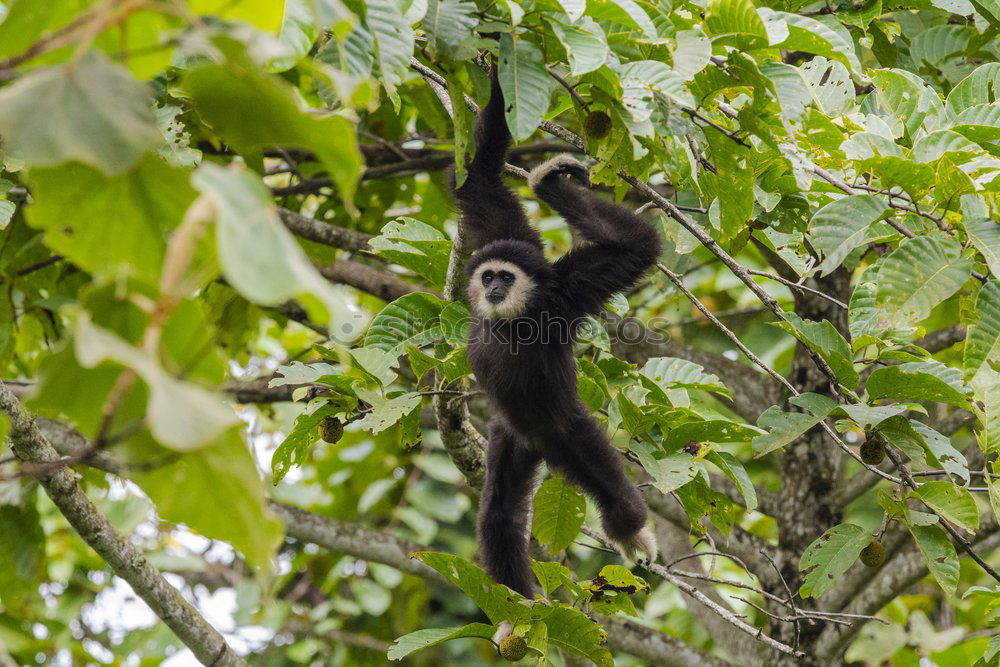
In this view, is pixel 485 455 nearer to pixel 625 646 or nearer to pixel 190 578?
pixel 625 646

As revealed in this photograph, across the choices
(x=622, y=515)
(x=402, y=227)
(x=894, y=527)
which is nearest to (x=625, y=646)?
(x=622, y=515)

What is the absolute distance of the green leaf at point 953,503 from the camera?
337cm

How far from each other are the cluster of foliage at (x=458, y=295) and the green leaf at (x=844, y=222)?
0.04 feet

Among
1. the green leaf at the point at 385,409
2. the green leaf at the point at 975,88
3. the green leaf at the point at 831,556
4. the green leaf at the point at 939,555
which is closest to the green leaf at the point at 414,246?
the green leaf at the point at 385,409

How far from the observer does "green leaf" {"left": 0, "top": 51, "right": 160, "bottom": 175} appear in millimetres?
1203

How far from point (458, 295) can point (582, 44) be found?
2071 millimetres

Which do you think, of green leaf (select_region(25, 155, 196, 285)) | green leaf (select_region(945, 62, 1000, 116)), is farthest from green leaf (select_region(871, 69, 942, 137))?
green leaf (select_region(25, 155, 196, 285))

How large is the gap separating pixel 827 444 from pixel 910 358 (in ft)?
7.03

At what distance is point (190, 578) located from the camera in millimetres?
7707

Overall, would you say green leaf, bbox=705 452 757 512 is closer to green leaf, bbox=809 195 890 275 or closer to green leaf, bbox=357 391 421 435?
green leaf, bbox=809 195 890 275

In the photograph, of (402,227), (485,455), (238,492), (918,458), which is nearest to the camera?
(238,492)

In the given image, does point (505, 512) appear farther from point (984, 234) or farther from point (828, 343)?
point (984, 234)

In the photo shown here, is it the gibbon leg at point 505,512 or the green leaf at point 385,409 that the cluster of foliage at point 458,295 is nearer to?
the green leaf at point 385,409

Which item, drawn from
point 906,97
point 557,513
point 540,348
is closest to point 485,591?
point 557,513
